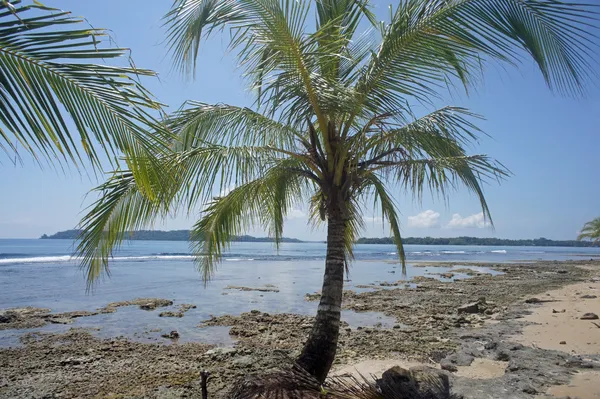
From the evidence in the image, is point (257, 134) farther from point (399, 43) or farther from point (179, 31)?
point (399, 43)

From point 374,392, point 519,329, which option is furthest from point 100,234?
point 519,329

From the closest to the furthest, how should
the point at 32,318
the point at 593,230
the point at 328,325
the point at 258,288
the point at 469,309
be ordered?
the point at 328,325 → the point at 32,318 → the point at 469,309 → the point at 258,288 → the point at 593,230

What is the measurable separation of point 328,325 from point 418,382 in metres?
1.27

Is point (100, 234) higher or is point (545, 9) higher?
point (545, 9)

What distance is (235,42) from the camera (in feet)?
18.5

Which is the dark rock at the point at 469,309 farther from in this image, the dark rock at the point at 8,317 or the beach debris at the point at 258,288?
the dark rock at the point at 8,317

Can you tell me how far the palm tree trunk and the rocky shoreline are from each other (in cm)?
62

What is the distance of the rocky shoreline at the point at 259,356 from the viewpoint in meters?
6.27

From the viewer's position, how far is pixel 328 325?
5.55 meters

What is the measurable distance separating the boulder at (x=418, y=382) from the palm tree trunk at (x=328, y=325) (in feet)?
2.83

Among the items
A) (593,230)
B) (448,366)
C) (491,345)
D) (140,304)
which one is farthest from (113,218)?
(593,230)

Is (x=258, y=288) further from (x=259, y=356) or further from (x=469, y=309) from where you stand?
(x=259, y=356)

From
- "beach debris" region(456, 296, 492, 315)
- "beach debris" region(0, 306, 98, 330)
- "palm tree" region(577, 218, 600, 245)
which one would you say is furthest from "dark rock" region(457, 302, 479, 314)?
"palm tree" region(577, 218, 600, 245)

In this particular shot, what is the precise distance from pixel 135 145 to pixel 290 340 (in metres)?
7.39
